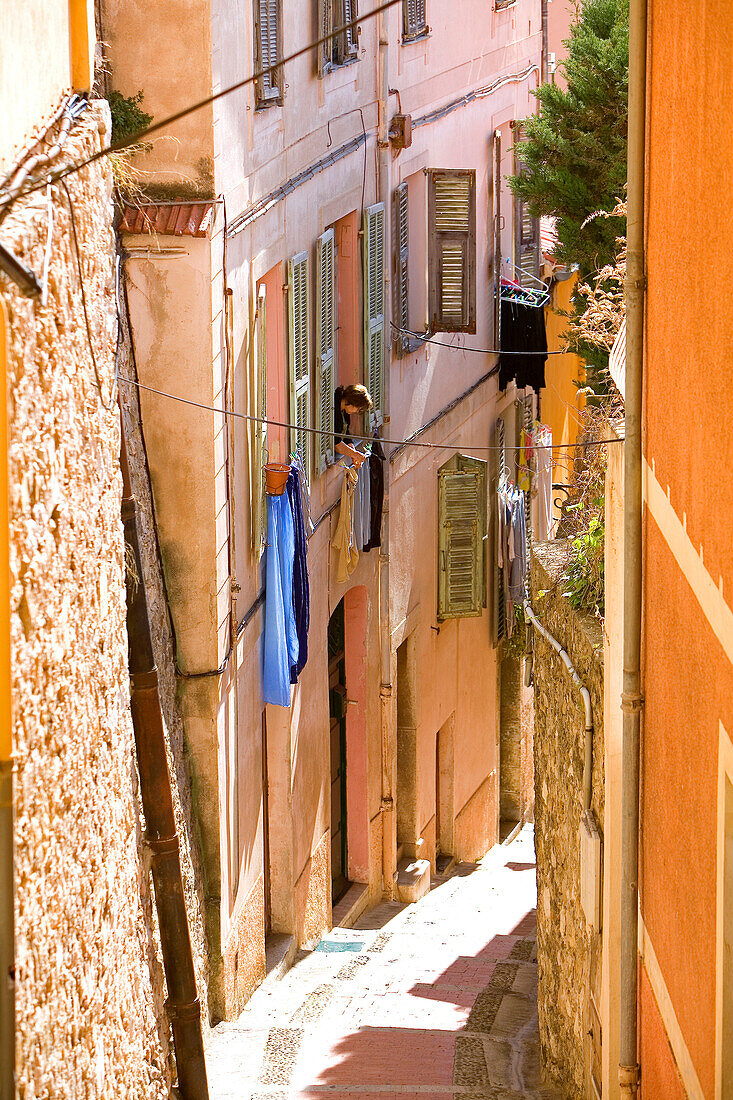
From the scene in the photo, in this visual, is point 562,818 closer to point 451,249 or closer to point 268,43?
point 268,43

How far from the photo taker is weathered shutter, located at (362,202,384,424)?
15070 mm

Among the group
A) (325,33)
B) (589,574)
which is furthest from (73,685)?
(325,33)

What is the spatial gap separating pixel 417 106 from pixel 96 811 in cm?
1169

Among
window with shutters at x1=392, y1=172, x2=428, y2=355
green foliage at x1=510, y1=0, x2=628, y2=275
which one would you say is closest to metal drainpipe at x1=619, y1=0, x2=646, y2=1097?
green foliage at x1=510, y1=0, x2=628, y2=275

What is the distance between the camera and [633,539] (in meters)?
6.53

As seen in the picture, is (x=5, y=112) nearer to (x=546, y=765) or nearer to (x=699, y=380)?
(x=699, y=380)

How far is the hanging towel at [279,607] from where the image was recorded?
1188 centimetres

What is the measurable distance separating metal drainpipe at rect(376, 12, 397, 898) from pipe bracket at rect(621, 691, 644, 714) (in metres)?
9.41

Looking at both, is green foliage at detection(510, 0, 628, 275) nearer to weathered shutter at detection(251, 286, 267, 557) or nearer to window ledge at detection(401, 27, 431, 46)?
window ledge at detection(401, 27, 431, 46)

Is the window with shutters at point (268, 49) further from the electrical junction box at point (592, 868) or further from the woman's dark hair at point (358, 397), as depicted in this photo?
the electrical junction box at point (592, 868)

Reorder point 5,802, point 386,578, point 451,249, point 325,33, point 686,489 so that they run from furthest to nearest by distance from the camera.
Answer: point 451,249
point 386,578
point 325,33
point 686,489
point 5,802

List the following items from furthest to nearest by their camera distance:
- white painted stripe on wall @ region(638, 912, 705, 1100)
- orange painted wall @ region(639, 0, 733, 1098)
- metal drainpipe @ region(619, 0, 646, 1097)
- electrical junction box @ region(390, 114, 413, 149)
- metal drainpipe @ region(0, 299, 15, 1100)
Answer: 1. electrical junction box @ region(390, 114, 413, 149)
2. metal drainpipe @ region(619, 0, 646, 1097)
3. white painted stripe on wall @ region(638, 912, 705, 1100)
4. metal drainpipe @ region(0, 299, 15, 1100)
5. orange painted wall @ region(639, 0, 733, 1098)

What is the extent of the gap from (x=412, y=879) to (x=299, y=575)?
602 centimetres

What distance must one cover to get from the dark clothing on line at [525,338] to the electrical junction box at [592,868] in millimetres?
12168
